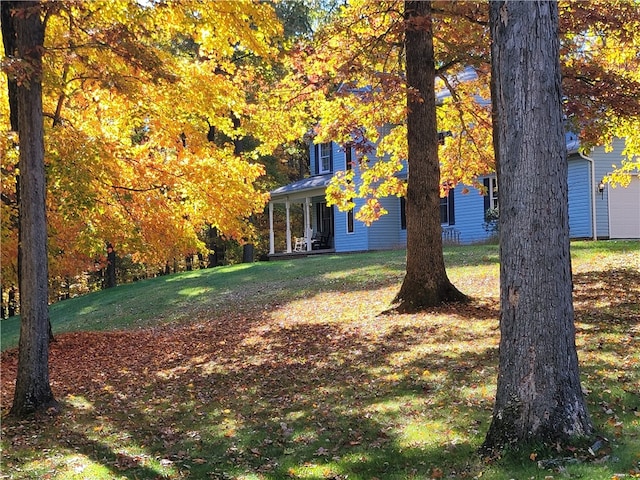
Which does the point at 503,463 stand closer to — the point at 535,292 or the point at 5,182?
the point at 535,292

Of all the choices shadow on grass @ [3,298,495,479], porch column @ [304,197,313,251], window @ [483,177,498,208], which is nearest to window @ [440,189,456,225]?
window @ [483,177,498,208]

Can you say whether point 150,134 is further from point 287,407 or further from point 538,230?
point 538,230

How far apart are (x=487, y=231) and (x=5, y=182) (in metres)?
16.3

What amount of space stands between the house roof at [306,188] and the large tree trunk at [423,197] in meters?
15.6

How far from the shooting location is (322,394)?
717 centimetres

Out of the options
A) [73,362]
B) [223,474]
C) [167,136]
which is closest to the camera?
[223,474]

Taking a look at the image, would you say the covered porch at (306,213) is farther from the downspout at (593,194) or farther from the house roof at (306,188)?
the downspout at (593,194)

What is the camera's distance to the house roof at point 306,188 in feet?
89.6

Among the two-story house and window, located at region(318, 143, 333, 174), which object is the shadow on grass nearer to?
the two-story house

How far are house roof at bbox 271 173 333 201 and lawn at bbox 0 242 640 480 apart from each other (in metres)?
13.5

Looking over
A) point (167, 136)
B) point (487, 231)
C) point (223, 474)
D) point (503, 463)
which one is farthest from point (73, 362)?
point (487, 231)

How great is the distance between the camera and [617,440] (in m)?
4.60

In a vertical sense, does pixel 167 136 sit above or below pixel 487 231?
above

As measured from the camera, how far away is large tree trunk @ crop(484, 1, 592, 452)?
14.5 ft
